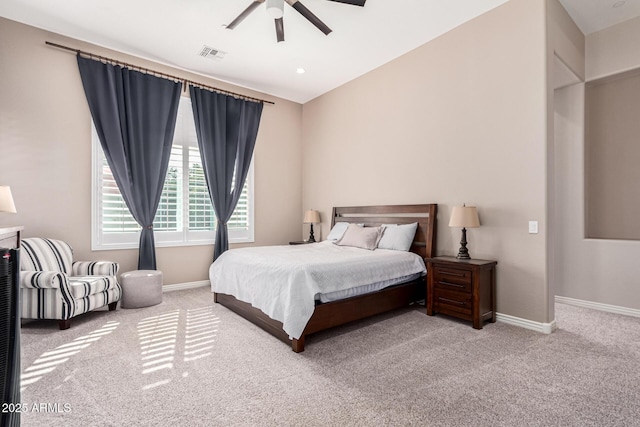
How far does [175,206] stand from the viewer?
4957mm

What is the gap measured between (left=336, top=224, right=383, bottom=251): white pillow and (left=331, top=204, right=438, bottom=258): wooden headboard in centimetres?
36

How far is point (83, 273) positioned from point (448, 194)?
14.8 ft

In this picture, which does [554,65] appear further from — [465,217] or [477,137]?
[465,217]

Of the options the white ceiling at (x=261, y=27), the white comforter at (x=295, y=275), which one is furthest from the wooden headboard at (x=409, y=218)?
the white ceiling at (x=261, y=27)

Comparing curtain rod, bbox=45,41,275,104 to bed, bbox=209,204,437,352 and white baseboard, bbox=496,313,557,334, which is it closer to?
bed, bbox=209,204,437,352

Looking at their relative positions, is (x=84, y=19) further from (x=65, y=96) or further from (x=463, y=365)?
(x=463, y=365)

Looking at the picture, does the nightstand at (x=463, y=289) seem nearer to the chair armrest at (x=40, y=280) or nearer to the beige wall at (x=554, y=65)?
the beige wall at (x=554, y=65)

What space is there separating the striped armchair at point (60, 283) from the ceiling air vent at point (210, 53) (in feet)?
9.86

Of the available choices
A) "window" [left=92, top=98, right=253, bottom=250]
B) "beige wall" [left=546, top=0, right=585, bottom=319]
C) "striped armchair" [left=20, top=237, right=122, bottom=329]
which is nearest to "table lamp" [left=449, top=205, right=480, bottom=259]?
"beige wall" [left=546, top=0, right=585, bottom=319]

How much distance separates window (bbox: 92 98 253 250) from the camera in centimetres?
431

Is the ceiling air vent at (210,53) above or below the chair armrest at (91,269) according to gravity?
above

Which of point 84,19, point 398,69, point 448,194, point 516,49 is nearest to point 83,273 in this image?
point 84,19

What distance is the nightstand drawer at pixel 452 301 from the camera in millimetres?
3339

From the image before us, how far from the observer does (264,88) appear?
574cm
